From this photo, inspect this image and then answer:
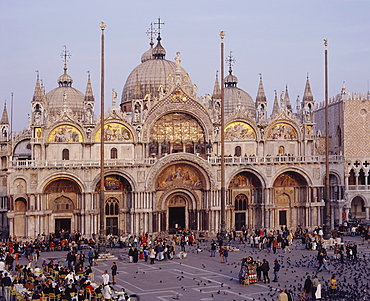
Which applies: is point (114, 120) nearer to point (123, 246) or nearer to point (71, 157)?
point (71, 157)

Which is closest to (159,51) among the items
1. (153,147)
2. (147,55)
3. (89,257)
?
(147,55)

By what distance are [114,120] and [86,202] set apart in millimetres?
8798

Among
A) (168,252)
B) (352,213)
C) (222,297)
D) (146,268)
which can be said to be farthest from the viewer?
(352,213)

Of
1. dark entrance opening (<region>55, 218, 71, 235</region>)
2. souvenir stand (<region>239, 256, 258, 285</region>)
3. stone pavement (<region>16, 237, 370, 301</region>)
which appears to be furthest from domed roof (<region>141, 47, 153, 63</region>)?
souvenir stand (<region>239, 256, 258, 285</region>)

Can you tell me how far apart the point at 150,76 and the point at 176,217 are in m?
18.9

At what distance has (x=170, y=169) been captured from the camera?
6056 centimetres

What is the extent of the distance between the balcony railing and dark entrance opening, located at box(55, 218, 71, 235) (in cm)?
585

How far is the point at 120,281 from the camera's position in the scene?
35344 millimetres

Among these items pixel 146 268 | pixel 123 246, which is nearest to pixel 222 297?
pixel 146 268

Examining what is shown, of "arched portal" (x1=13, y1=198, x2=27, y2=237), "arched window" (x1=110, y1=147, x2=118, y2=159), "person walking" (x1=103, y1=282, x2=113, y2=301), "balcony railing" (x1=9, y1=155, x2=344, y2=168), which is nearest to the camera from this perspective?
"person walking" (x1=103, y1=282, x2=113, y2=301)

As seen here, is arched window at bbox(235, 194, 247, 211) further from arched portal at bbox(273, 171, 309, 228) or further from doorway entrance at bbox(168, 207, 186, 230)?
doorway entrance at bbox(168, 207, 186, 230)

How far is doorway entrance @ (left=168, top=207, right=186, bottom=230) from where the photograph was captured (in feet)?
204

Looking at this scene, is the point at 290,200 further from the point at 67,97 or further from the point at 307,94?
the point at 67,97

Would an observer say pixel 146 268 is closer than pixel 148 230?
Yes
